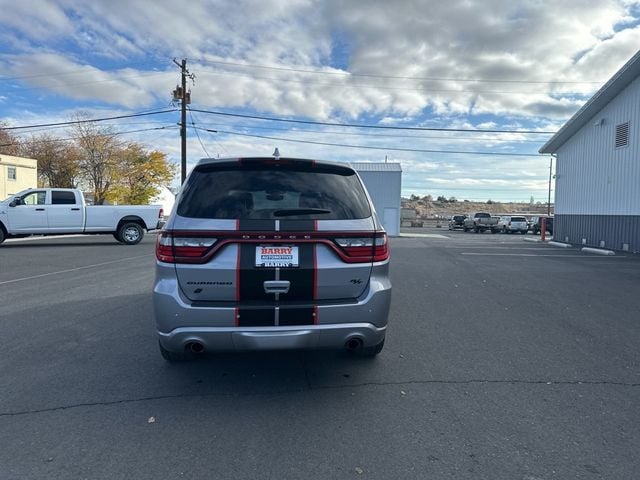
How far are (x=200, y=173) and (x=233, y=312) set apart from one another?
47.8 inches

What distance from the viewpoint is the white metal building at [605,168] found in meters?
18.0

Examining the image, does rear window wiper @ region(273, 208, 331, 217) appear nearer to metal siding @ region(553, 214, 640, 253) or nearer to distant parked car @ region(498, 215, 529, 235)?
metal siding @ region(553, 214, 640, 253)

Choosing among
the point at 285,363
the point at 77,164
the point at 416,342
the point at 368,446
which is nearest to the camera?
the point at 368,446

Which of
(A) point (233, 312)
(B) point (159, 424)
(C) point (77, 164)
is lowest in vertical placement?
(B) point (159, 424)

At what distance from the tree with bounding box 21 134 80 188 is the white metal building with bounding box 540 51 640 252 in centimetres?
3646

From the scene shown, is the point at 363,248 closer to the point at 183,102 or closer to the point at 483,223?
the point at 183,102

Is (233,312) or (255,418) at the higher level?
(233,312)

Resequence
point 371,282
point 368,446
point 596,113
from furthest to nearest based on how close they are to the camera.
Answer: point 596,113 < point 371,282 < point 368,446

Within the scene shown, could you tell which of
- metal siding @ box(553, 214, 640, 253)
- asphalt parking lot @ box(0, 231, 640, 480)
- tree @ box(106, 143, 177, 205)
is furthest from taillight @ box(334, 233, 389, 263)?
tree @ box(106, 143, 177, 205)

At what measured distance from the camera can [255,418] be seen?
11.4 ft

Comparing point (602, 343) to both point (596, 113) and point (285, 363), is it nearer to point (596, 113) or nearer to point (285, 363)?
point (285, 363)

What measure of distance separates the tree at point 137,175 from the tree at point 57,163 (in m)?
3.75

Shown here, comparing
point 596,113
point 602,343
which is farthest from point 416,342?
point 596,113

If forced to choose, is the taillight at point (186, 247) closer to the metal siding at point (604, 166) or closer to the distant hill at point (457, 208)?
the metal siding at point (604, 166)
